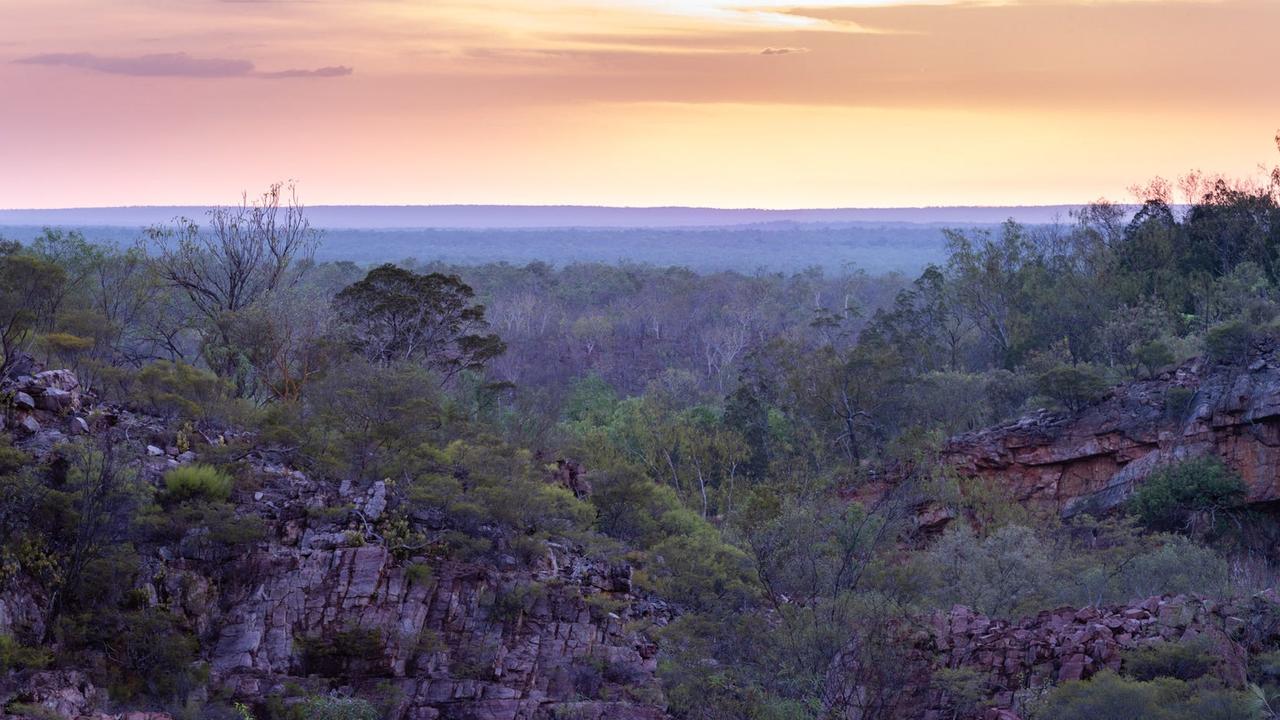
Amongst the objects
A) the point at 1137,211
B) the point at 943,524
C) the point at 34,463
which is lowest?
the point at 943,524

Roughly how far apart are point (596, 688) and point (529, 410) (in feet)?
75.8

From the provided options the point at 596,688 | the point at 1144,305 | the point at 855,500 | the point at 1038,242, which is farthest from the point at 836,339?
the point at 596,688

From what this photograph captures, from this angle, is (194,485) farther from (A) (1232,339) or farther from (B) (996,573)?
(A) (1232,339)

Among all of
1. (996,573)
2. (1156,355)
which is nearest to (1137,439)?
(1156,355)

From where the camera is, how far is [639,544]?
28328 millimetres

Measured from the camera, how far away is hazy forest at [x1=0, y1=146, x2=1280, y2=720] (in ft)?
61.0

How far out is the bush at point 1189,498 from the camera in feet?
103

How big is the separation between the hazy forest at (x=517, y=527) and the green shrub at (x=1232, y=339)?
0.36 ft

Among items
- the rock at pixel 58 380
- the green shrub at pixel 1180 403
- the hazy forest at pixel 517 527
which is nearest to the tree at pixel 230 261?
the hazy forest at pixel 517 527

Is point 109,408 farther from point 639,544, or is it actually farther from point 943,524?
point 943,524

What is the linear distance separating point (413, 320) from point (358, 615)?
18.6 metres

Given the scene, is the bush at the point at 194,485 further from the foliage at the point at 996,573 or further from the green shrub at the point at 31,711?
the foliage at the point at 996,573

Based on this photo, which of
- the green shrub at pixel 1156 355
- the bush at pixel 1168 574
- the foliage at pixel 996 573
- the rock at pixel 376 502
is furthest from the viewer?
the green shrub at pixel 1156 355

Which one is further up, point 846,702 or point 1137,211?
point 1137,211
